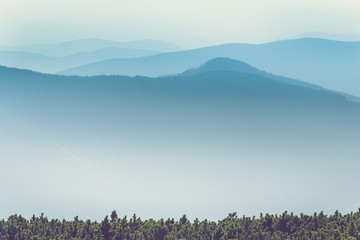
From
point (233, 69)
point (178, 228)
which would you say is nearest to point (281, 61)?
point (233, 69)

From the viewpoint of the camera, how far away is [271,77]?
118250mm

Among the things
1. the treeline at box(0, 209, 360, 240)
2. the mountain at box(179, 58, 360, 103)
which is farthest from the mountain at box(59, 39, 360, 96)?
the treeline at box(0, 209, 360, 240)

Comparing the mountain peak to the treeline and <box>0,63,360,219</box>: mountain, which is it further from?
the treeline

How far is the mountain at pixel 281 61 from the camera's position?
98762mm

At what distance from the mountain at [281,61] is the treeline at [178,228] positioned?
7160 cm

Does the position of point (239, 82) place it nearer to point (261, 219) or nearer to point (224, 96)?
point (224, 96)

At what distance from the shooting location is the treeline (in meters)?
16.1

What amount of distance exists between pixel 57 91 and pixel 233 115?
48.7m

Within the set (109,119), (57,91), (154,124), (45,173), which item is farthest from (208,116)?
(45,173)

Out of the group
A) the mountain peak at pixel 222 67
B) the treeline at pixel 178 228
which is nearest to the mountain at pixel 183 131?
the mountain peak at pixel 222 67

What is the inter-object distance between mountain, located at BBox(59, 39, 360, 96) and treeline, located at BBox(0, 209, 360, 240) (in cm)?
7160

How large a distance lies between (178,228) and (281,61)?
96.9m

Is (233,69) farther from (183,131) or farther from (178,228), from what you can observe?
(178,228)

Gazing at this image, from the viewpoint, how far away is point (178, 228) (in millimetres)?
17219
